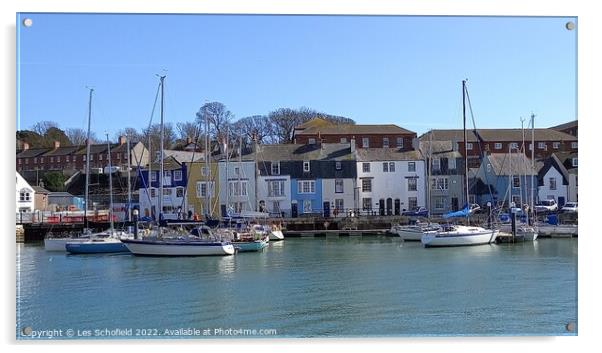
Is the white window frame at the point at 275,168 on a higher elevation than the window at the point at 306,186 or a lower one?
higher

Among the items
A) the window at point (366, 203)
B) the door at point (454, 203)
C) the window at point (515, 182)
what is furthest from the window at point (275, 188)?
the window at point (515, 182)

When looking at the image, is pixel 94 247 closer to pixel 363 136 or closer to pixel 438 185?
pixel 438 185

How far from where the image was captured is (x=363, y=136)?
139 feet

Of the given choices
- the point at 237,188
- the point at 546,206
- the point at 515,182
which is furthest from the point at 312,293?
the point at 515,182

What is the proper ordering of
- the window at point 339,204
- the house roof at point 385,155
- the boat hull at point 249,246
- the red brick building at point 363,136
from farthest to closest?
the red brick building at point 363,136 → the house roof at point 385,155 → the window at point 339,204 → the boat hull at point 249,246

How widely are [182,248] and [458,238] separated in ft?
31.6

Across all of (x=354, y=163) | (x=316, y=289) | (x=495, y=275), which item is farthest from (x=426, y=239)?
(x=354, y=163)

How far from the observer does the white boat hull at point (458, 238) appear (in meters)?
23.9

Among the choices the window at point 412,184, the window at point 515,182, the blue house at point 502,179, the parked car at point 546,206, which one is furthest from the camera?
the window at point 412,184

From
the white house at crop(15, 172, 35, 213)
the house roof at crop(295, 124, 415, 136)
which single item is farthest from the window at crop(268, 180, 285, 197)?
the white house at crop(15, 172, 35, 213)

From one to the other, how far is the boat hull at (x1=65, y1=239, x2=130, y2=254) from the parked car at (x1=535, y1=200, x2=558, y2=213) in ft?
57.5

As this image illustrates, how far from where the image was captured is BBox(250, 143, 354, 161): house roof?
38.3 metres

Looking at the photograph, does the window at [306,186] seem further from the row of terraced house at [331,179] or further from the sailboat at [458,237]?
the sailboat at [458,237]

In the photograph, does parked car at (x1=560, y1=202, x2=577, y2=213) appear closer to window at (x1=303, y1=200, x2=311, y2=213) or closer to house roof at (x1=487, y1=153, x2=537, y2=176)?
house roof at (x1=487, y1=153, x2=537, y2=176)
